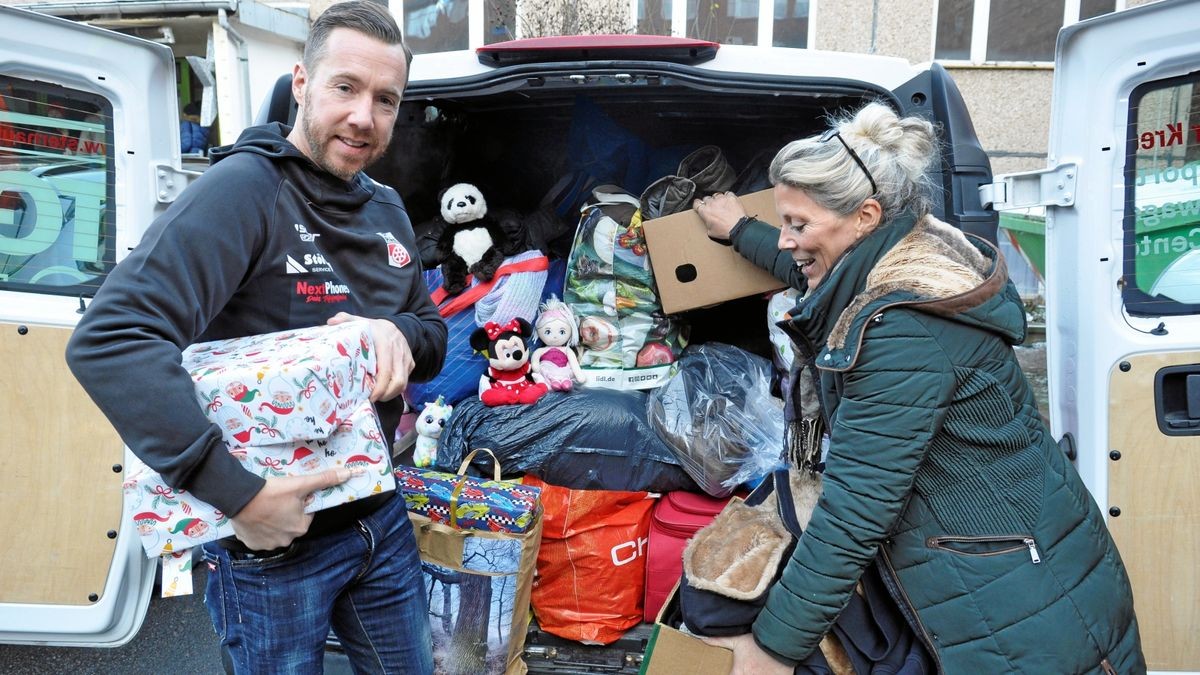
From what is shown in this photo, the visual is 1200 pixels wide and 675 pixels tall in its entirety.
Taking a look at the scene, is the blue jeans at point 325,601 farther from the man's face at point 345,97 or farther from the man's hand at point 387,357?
the man's face at point 345,97

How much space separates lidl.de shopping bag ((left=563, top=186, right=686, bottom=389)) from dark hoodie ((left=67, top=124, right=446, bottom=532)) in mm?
1257

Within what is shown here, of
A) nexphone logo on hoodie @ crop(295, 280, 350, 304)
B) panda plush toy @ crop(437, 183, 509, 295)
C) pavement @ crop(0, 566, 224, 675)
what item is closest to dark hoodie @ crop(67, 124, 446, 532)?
nexphone logo on hoodie @ crop(295, 280, 350, 304)

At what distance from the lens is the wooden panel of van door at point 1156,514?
6.11 ft

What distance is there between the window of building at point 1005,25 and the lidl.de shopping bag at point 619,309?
8941 mm

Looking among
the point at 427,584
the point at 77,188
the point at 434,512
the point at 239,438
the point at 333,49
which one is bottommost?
the point at 427,584

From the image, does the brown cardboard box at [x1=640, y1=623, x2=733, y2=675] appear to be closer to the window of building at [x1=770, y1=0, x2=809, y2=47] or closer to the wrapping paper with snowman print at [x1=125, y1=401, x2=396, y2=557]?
the wrapping paper with snowman print at [x1=125, y1=401, x2=396, y2=557]

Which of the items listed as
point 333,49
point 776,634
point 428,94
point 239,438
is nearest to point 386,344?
point 239,438

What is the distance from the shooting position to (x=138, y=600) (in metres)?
2.13

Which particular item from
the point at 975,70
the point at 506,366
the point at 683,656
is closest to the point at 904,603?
the point at 683,656

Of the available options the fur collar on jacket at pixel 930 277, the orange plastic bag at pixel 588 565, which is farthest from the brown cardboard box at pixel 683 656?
the orange plastic bag at pixel 588 565

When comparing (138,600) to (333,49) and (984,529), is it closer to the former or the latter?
(333,49)

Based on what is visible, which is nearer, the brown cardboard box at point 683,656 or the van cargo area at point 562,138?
the brown cardboard box at point 683,656

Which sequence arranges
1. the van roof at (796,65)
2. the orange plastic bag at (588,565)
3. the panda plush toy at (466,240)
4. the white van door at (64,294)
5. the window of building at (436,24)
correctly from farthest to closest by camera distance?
the window of building at (436,24)
the panda plush toy at (466,240)
the orange plastic bag at (588,565)
the van roof at (796,65)
the white van door at (64,294)

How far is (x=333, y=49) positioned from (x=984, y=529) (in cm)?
152
